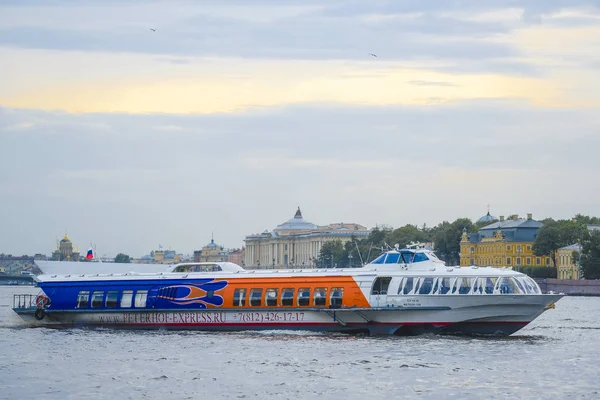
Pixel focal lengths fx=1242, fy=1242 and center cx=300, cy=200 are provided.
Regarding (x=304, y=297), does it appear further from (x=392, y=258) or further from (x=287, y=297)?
(x=392, y=258)

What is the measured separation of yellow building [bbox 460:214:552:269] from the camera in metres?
189

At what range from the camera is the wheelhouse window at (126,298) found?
169 ft

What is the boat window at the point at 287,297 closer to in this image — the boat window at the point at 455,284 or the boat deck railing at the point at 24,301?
the boat window at the point at 455,284

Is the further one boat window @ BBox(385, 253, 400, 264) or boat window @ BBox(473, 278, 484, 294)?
boat window @ BBox(385, 253, 400, 264)

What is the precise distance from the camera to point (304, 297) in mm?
48781

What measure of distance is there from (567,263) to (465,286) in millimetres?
123633

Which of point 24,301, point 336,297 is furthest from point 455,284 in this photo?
point 24,301

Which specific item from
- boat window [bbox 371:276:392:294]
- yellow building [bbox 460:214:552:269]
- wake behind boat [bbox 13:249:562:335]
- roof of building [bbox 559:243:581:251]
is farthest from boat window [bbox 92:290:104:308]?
yellow building [bbox 460:214:552:269]

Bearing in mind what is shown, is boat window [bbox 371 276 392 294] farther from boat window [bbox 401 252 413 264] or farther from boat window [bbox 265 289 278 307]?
boat window [bbox 265 289 278 307]

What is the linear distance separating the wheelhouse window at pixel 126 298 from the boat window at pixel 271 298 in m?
6.12

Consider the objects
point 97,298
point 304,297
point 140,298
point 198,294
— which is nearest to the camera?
point 304,297

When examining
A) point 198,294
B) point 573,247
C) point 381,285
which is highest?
point 573,247

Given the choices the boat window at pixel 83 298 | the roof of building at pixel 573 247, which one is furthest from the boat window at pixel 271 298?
the roof of building at pixel 573 247

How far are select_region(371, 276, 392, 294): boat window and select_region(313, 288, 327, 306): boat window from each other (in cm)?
195
